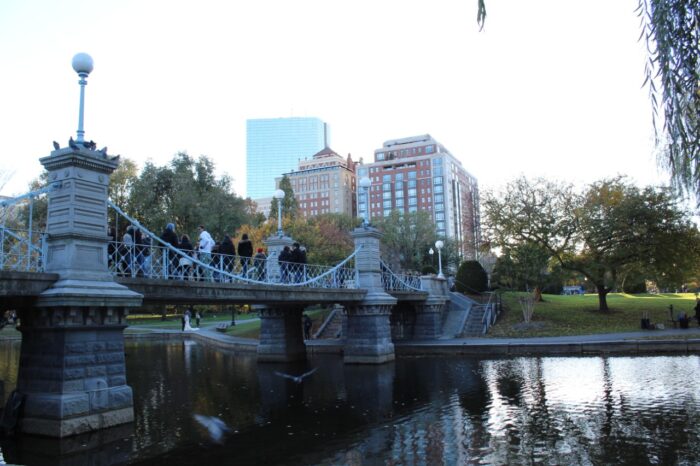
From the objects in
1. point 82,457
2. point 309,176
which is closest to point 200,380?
point 82,457

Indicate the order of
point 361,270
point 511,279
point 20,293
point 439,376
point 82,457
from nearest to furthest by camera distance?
point 82,457
point 20,293
point 439,376
point 361,270
point 511,279

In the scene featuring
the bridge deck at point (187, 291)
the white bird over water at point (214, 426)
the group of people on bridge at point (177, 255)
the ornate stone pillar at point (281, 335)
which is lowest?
the white bird over water at point (214, 426)

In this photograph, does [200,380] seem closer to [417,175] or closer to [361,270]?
[361,270]

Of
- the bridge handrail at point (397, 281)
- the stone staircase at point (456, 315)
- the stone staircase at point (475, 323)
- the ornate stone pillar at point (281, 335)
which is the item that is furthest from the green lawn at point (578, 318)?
the ornate stone pillar at point (281, 335)

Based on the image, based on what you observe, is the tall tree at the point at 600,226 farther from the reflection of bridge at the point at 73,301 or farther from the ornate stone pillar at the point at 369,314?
the reflection of bridge at the point at 73,301

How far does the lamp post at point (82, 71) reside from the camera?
1070 cm

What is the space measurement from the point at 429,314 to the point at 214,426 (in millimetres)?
17778

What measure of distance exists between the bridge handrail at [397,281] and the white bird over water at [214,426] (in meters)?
12.6

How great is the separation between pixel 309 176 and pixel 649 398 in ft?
391

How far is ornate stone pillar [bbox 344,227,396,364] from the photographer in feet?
71.2

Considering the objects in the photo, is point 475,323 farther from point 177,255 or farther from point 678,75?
point 678,75

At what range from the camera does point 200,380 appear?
18.1 metres

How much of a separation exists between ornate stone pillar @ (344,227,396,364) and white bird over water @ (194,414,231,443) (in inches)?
403

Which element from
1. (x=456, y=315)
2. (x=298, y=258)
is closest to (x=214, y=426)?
(x=298, y=258)
